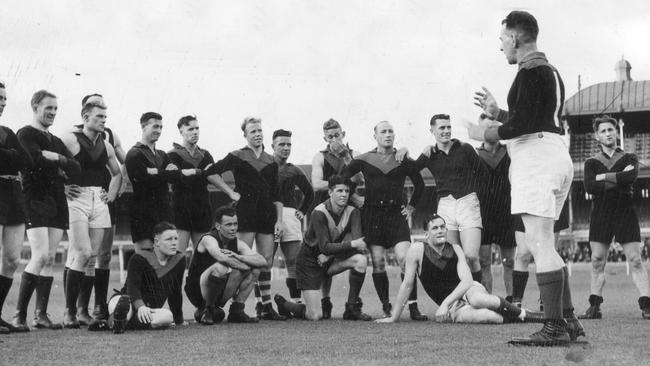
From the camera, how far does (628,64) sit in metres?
49.1

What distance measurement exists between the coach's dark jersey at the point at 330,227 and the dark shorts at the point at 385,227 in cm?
19

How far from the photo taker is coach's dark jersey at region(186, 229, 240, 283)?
27.8 feet

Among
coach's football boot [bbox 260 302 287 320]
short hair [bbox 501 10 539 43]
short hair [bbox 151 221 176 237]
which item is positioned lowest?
coach's football boot [bbox 260 302 287 320]

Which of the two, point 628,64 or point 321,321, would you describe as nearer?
point 321,321

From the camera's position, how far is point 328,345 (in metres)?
5.79

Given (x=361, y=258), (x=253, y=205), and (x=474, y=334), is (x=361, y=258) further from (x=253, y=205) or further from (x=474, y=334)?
(x=474, y=334)

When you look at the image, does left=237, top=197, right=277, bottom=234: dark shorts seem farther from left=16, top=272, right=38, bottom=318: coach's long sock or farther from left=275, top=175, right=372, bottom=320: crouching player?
left=16, top=272, right=38, bottom=318: coach's long sock

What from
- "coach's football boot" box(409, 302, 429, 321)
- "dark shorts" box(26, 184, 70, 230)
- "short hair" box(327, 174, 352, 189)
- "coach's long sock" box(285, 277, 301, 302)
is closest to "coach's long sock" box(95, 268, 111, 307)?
"dark shorts" box(26, 184, 70, 230)

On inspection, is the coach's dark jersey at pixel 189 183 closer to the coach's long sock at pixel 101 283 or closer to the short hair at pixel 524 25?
the coach's long sock at pixel 101 283

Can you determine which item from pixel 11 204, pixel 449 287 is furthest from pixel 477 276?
pixel 11 204

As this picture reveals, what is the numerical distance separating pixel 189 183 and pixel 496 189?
137 inches

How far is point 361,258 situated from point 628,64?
147 feet

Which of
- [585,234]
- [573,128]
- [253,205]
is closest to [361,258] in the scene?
[253,205]

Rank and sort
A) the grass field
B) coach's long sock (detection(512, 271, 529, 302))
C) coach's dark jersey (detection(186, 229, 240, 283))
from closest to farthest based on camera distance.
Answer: the grass field < coach's dark jersey (detection(186, 229, 240, 283)) < coach's long sock (detection(512, 271, 529, 302))
